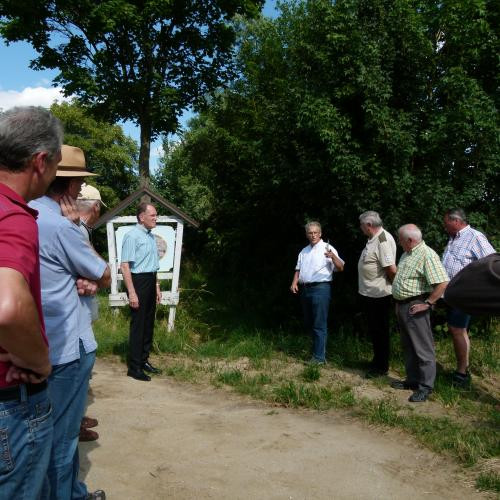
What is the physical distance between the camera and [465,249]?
225 inches

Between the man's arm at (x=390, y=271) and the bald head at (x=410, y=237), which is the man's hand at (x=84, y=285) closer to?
→ the bald head at (x=410, y=237)

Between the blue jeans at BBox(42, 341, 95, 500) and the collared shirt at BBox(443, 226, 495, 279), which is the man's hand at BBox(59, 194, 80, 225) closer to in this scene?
the blue jeans at BBox(42, 341, 95, 500)

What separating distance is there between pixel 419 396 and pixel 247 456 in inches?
80.9

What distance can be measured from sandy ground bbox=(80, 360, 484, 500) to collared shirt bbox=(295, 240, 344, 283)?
1.84m

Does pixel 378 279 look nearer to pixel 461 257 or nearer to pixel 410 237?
pixel 410 237

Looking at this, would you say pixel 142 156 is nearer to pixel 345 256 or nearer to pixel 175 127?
pixel 175 127

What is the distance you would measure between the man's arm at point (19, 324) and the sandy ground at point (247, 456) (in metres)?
A: 2.16

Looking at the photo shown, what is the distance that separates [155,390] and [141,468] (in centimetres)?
199

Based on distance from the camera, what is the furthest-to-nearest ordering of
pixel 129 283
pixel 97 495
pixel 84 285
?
1. pixel 129 283
2. pixel 97 495
3. pixel 84 285

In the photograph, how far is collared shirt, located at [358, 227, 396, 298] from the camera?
5.86 m

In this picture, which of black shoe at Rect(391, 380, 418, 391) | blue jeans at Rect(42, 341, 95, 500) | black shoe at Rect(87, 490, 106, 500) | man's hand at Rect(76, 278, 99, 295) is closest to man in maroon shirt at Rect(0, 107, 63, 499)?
blue jeans at Rect(42, 341, 95, 500)

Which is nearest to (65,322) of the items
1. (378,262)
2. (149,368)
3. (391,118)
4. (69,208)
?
(69,208)

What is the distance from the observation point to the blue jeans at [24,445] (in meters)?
1.61

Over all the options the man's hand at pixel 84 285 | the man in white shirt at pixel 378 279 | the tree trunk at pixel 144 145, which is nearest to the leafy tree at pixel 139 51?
the tree trunk at pixel 144 145
